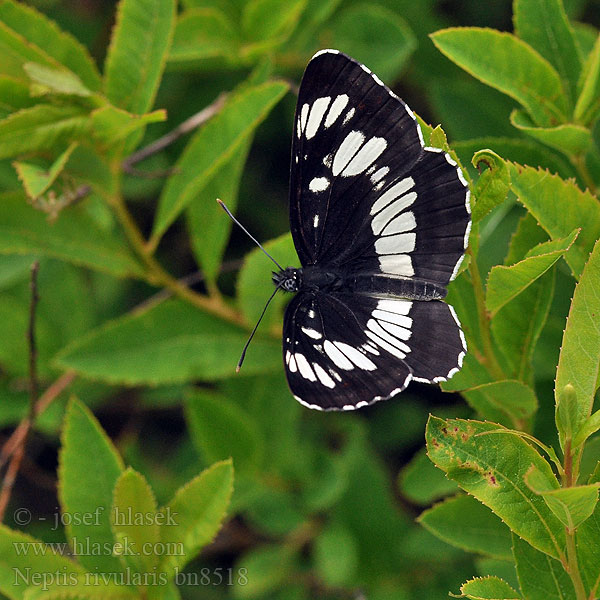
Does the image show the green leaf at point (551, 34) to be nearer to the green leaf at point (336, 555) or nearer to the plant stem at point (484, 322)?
the plant stem at point (484, 322)

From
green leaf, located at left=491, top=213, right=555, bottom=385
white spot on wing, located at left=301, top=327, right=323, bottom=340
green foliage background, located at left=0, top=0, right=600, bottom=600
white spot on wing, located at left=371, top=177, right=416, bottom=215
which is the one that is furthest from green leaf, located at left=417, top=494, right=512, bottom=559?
white spot on wing, located at left=371, top=177, right=416, bottom=215

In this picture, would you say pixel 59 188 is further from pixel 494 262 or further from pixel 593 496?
pixel 593 496

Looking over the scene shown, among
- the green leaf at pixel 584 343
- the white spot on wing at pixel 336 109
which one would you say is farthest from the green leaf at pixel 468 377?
the white spot on wing at pixel 336 109

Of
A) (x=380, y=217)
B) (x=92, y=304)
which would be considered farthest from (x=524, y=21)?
(x=92, y=304)

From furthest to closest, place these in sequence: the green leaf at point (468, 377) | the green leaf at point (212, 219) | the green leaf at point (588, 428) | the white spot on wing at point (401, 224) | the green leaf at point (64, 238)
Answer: the green leaf at point (212, 219) < the green leaf at point (64, 238) < the white spot on wing at point (401, 224) < the green leaf at point (468, 377) < the green leaf at point (588, 428)

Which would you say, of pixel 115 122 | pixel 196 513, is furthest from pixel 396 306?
pixel 115 122

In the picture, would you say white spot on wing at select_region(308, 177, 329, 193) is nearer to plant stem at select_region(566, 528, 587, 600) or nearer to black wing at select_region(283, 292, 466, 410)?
black wing at select_region(283, 292, 466, 410)
